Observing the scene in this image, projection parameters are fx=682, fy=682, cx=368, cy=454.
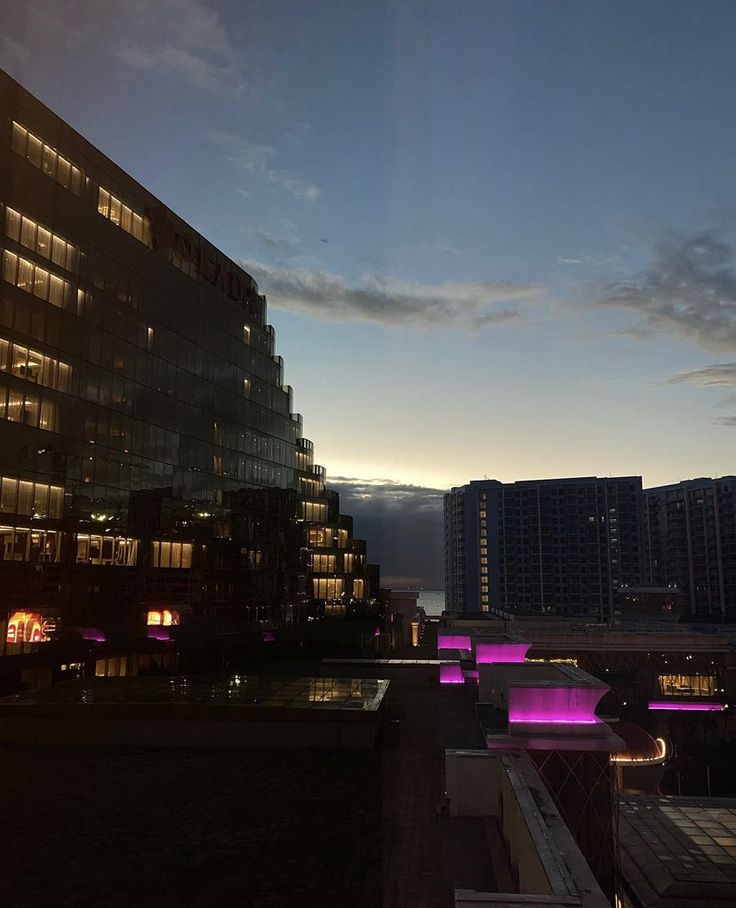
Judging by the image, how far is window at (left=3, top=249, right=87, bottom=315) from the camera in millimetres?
46906

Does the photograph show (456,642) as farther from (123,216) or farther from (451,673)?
(123,216)

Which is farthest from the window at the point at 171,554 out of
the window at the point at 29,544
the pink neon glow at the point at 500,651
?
the pink neon glow at the point at 500,651

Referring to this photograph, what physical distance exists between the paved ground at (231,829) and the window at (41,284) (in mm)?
34229

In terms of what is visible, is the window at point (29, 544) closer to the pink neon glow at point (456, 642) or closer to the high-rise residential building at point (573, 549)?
the pink neon glow at point (456, 642)

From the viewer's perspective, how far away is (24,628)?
4300 cm

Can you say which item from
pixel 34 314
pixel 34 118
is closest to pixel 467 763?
pixel 34 314

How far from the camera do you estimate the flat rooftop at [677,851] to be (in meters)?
21.0

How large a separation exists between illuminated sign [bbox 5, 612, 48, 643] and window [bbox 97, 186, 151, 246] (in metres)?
33.3

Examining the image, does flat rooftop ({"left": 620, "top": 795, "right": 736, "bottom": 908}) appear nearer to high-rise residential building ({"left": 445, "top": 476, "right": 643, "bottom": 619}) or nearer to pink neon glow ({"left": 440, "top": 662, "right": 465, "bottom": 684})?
pink neon glow ({"left": 440, "top": 662, "right": 465, "bottom": 684})

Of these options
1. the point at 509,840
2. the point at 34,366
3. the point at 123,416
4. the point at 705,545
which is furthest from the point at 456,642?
the point at 705,545

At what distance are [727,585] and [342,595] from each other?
123 meters

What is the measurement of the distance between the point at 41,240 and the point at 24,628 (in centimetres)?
2760

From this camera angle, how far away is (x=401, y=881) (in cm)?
1427

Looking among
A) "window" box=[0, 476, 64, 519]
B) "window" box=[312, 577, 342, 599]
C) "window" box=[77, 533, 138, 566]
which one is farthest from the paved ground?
"window" box=[312, 577, 342, 599]
